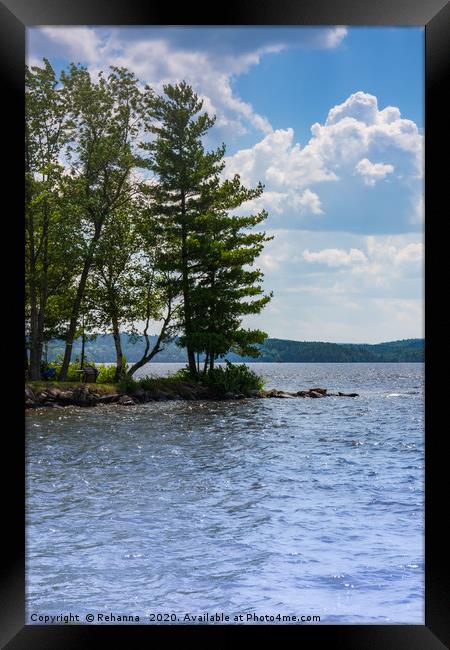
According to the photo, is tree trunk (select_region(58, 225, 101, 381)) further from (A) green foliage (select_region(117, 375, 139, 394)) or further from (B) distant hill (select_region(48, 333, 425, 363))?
(A) green foliage (select_region(117, 375, 139, 394))

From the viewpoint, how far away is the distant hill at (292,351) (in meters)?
19.2

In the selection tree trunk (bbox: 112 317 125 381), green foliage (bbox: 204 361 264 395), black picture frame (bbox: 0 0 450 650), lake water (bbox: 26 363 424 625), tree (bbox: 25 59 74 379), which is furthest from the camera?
green foliage (bbox: 204 361 264 395)

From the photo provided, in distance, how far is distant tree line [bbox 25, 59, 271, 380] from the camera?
1555cm

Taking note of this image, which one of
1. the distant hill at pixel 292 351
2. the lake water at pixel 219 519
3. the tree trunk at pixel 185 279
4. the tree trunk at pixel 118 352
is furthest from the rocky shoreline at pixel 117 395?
the distant hill at pixel 292 351

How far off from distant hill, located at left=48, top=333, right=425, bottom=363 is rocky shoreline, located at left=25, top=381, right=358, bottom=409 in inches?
54.6

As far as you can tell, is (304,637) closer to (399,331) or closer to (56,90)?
(56,90)

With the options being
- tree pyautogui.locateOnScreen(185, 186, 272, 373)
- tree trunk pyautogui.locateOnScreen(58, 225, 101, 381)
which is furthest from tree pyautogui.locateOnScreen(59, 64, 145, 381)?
tree pyautogui.locateOnScreen(185, 186, 272, 373)

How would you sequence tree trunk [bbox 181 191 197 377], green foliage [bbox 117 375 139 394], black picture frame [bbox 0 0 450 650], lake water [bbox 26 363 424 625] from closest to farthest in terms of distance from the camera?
black picture frame [bbox 0 0 450 650] → lake water [bbox 26 363 424 625] → green foliage [bbox 117 375 139 394] → tree trunk [bbox 181 191 197 377]

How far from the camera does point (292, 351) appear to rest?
42.3 m

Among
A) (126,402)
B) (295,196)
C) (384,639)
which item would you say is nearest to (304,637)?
(384,639)

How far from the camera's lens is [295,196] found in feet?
132

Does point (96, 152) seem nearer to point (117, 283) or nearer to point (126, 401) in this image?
point (117, 283)
